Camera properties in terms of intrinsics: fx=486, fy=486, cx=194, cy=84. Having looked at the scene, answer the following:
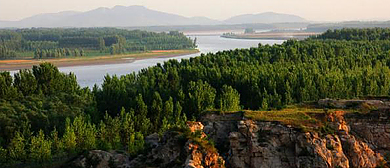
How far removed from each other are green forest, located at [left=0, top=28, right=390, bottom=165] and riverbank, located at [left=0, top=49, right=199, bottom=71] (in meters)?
50.5

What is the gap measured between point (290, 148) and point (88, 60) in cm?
9194

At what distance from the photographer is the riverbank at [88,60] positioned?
99562 millimetres

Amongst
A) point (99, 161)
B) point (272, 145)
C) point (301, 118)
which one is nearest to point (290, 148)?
point (272, 145)

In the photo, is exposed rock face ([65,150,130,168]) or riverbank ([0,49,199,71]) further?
riverbank ([0,49,199,71])

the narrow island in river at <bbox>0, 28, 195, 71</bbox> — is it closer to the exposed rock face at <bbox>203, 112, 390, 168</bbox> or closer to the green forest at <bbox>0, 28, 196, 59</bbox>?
the green forest at <bbox>0, 28, 196, 59</bbox>

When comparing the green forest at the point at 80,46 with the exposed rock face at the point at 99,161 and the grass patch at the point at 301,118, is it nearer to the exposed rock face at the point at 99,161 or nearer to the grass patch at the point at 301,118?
the exposed rock face at the point at 99,161

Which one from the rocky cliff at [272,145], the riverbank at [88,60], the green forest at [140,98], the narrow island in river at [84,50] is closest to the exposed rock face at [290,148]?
the rocky cliff at [272,145]

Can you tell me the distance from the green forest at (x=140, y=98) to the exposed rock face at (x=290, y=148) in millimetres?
5689

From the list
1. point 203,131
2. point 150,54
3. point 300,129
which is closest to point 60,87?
point 203,131

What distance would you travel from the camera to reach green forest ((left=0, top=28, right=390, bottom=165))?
3341cm

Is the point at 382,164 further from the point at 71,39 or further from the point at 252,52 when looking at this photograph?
the point at 71,39

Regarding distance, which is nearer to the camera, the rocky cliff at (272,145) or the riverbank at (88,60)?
the rocky cliff at (272,145)

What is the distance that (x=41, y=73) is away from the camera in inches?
1948

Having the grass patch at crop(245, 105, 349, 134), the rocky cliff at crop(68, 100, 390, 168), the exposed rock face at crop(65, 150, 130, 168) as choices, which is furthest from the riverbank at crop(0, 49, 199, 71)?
the grass patch at crop(245, 105, 349, 134)
